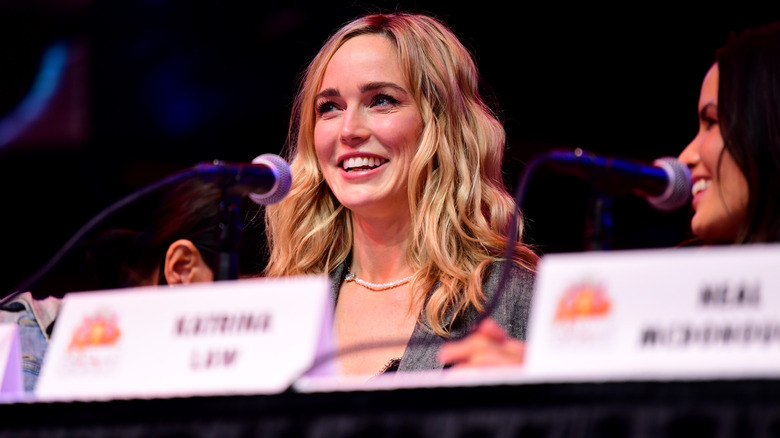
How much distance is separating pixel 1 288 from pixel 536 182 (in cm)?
264

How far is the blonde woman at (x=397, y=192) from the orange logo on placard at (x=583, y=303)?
4.04ft

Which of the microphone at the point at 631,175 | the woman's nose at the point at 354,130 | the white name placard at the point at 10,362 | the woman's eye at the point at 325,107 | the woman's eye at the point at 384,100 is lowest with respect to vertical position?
the white name placard at the point at 10,362

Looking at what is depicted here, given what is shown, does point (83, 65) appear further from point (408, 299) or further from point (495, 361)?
point (495, 361)

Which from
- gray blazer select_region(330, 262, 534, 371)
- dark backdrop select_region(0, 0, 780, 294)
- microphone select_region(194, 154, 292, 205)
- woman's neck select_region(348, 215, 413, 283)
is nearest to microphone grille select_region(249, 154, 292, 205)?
microphone select_region(194, 154, 292, 205)

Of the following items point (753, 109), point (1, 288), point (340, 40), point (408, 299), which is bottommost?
point (1, 288)

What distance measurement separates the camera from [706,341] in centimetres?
101

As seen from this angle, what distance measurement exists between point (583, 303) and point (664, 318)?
0.10m

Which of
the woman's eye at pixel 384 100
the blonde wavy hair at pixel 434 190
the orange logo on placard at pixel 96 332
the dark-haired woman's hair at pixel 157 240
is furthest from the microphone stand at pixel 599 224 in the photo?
the dark-haired woman's hair at pixel 157 240

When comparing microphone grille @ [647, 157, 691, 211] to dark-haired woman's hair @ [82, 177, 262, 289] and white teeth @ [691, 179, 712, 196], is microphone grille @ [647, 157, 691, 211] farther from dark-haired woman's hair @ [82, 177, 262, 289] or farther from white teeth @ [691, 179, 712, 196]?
dark-haired woman's hair @ [82, 177, 262, 289]

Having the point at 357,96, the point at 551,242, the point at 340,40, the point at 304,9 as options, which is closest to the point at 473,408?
the point at 357,96

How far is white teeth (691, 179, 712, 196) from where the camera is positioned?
1726mm

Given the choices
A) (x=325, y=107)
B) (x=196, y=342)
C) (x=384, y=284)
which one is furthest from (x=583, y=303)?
(x=325, y=107)

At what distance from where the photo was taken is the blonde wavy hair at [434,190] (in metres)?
2.49

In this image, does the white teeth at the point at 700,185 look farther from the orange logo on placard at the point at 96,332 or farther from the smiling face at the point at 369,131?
the orange logo on placard at the point at 96,332
